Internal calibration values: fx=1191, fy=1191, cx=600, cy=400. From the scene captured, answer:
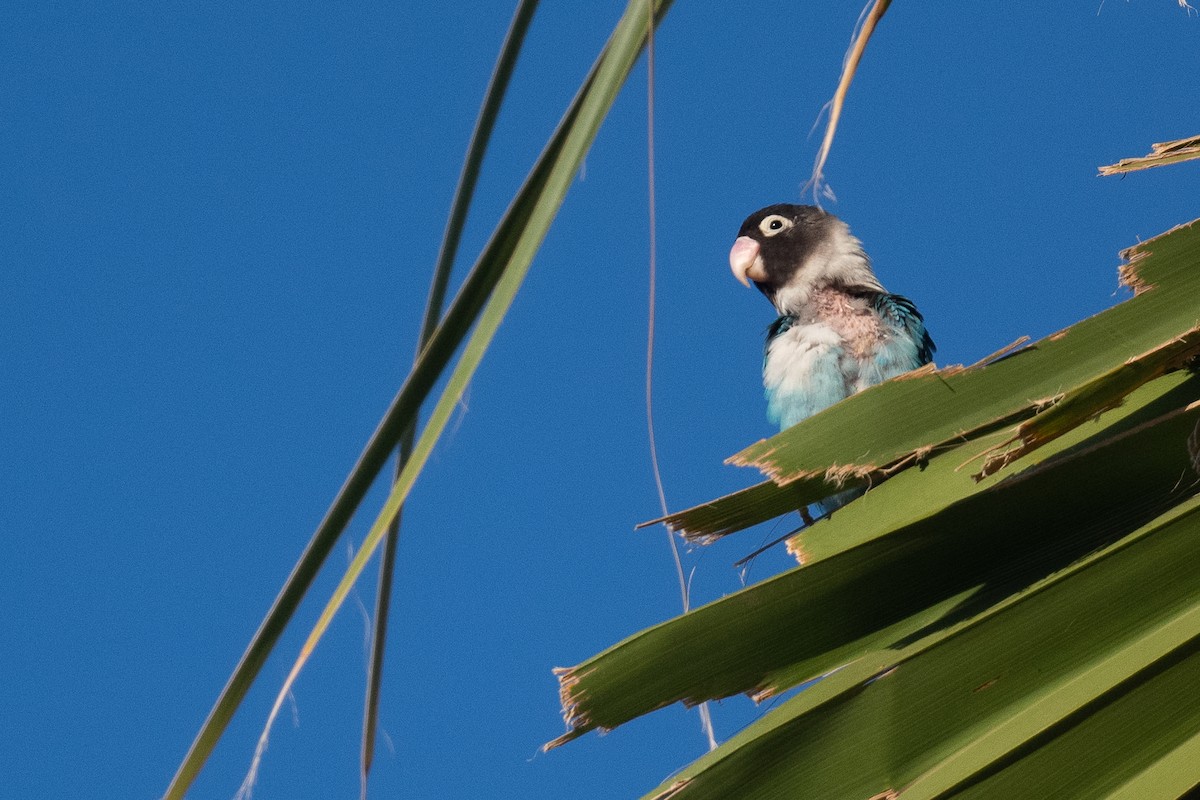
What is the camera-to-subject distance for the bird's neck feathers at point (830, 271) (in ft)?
17.0

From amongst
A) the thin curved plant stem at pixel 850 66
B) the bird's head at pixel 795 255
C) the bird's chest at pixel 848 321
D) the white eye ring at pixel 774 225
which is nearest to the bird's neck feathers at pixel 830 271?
the bird's head at pixel 795 255

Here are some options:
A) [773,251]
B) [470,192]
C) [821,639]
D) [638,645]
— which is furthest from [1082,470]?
[773,251]

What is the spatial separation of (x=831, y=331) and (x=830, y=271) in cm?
78

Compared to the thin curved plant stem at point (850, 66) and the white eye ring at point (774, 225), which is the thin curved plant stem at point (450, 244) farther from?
the white eye ring at point (774, 225)

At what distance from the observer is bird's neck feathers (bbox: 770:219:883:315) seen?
17.0ft

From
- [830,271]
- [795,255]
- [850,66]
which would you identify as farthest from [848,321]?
[850,66]

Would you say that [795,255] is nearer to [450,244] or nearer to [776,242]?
[776,242]

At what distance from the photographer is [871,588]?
1273 mm

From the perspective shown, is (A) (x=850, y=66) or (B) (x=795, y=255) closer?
(A) (x=850, y=66)

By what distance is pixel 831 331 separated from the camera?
4.59 meters

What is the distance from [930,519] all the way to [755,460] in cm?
28

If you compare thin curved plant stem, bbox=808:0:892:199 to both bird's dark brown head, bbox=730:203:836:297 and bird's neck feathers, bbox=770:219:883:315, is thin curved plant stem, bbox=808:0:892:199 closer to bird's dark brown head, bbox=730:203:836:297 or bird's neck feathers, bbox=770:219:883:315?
bird's neck feathers, bbox=770:219:883:315

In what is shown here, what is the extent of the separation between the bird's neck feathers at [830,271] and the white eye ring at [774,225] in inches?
10.7

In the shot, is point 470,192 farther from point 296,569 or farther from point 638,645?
point 638,645
